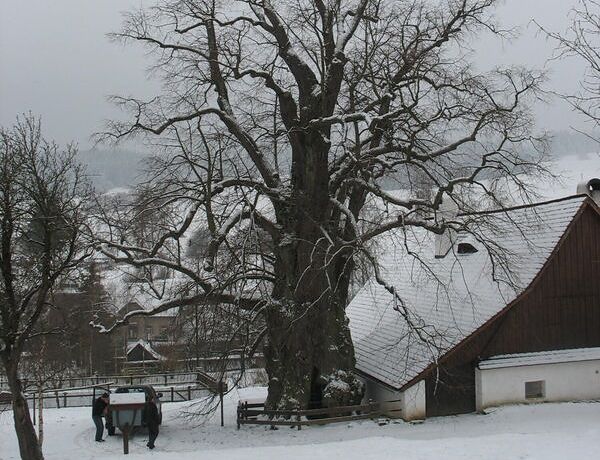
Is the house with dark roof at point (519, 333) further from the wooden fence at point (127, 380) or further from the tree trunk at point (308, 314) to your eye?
the wooden fence at point (127, 380)

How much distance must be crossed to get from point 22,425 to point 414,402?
9.42 metres

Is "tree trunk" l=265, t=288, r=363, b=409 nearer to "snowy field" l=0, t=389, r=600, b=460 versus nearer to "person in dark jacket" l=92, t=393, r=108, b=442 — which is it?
"snowy field" l=0, t=389, r=600, b=460

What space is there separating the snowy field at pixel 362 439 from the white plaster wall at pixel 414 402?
0.38 metres

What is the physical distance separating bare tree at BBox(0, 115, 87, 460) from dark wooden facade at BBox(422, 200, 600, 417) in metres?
9.88

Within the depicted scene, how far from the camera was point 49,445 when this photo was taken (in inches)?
643

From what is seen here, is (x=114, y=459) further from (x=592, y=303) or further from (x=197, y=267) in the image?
(x=592, y=303)

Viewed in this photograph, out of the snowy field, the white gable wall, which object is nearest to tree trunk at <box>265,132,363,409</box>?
the white gable wall

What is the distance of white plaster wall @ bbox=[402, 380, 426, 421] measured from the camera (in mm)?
16594

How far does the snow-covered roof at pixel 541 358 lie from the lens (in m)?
17.1

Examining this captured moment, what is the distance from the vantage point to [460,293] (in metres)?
20.1

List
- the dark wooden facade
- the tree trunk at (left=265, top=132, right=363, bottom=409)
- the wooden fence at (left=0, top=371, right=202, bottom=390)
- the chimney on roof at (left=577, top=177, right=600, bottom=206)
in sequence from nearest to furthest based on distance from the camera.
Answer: the tree trunk at (left=265, top=132, right=363, bottom=409), the dark wooden facade, the chimney on roof at (left=577, top=177, right=600, bottom=206), the wooden fence at (left=0, top=371, right=202, bottom=390)

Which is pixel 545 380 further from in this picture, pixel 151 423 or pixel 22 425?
pixel 22 425

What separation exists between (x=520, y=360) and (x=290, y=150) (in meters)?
8.87

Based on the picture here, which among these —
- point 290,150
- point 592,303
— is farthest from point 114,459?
A: point 592,303
